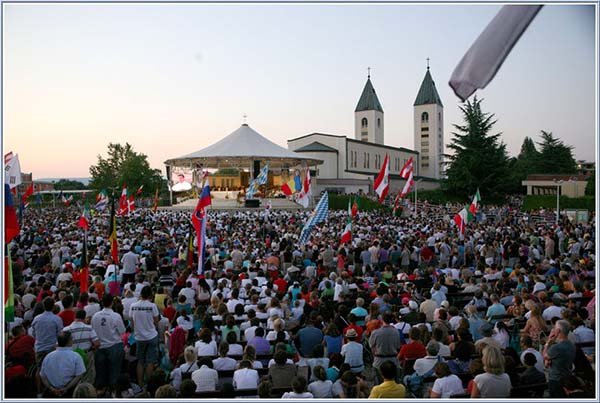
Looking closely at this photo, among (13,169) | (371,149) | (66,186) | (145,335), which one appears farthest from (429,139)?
(145,335)

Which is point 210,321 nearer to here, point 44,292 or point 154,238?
point 44,292

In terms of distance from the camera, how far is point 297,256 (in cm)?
1398

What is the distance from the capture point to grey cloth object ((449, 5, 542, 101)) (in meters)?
3.84

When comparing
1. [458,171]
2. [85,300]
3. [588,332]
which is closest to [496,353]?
[588,332]

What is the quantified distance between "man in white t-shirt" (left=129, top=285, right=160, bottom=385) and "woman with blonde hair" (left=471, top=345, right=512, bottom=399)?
13.0 ft

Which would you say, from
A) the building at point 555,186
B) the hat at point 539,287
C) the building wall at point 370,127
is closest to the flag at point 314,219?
the hat at point 539,287

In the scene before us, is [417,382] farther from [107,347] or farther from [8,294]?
[8,294]

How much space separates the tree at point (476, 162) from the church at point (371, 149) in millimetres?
17524

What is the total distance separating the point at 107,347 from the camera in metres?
6.12

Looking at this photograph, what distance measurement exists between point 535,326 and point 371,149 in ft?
214

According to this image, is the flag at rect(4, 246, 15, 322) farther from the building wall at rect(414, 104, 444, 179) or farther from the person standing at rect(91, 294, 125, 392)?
the building wall at rect(414, 104, 444, 179)

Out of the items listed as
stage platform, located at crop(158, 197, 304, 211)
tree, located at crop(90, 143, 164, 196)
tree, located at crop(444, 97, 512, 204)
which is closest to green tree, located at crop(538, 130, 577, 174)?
tree, located at crop(444, 97, 512, 204)

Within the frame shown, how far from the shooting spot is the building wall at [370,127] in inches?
3290

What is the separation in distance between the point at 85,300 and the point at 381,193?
42.7 ft
